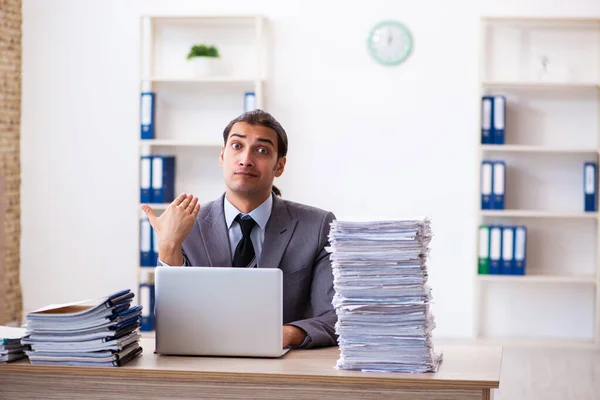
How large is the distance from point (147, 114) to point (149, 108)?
4 centimetres

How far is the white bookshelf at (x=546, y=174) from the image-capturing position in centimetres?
544

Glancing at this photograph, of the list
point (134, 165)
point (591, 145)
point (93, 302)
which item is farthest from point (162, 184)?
point (93, 302)

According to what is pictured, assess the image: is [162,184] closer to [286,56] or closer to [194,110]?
[194,110]

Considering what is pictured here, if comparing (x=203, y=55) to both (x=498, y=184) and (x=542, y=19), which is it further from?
(x=542, y=19)

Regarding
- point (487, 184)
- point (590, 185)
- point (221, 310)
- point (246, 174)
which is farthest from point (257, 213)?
point (590, 185)

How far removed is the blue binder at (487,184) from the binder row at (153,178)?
1.94 m

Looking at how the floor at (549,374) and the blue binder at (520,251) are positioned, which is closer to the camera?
the floor at (549,374)

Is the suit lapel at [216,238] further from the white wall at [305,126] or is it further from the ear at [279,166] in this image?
the white wall at [305,126]

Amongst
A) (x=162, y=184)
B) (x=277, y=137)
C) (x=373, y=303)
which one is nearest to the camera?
(x=373, y=303)

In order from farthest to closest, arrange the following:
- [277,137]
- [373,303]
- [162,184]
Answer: [162,184] → [277,137] → [373,303]

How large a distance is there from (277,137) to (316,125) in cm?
291

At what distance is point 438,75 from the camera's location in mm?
5488

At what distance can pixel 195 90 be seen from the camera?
5637 millimetres

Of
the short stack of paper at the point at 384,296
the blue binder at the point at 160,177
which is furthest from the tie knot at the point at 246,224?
the blue binder at the point at 160,177
